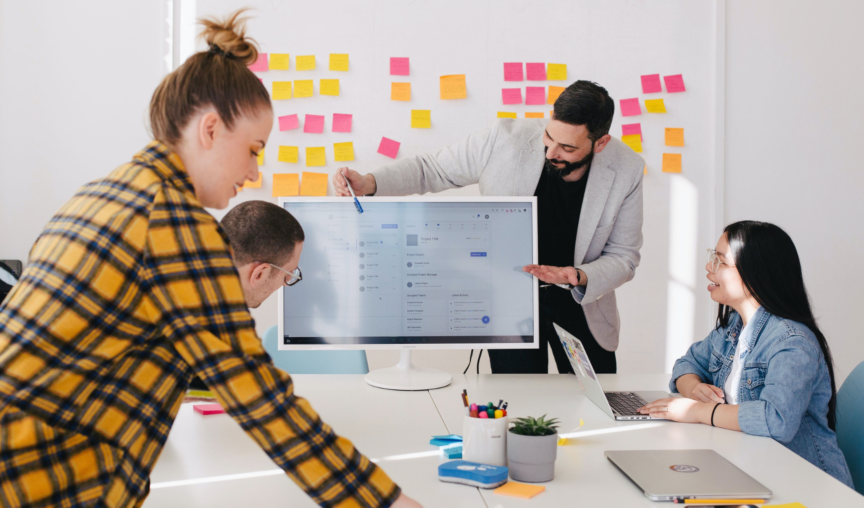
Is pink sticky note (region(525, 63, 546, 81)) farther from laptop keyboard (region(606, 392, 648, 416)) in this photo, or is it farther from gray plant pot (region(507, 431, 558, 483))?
gray plant pot (region(507, 431, 558, 483))

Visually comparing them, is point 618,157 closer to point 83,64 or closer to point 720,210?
point 720,210

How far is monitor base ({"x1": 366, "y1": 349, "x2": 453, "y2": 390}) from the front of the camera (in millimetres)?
1659

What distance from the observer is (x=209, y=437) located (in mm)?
1283

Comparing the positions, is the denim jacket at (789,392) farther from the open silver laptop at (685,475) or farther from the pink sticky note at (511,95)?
the pink sticky note at (511,95)

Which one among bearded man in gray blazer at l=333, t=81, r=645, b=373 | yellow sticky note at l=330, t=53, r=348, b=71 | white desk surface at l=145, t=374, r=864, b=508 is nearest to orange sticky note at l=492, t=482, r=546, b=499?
white desk surface at l=145, t=374, r=864, b=508

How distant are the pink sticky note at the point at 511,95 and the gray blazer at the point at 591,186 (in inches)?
32.2

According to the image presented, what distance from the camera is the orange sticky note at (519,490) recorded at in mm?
997

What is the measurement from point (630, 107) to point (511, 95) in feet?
1.73

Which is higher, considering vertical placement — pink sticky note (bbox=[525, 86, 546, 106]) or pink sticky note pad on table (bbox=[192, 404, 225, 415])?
pink sticky note (bbox=[525, 86, 546, 106])

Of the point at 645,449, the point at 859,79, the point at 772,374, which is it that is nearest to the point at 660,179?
the point at 859,79

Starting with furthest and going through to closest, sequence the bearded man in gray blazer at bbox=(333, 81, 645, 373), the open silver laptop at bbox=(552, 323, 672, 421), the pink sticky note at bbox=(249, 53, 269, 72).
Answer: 1. the pink sticky note at bbox=(249, 53, 269, 72)
2. the bearded man in gray blazer at bbox=(333, 81, 645, 373)
3. the open silver laptop at bbox=(552, 323, 672, 421)

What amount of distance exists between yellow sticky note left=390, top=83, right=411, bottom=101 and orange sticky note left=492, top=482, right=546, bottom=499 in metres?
2.10

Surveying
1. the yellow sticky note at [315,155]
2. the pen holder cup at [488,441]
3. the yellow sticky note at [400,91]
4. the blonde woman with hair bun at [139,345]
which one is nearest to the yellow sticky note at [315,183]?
the yellow sticky note at [315,155]

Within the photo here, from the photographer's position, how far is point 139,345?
764 mm
